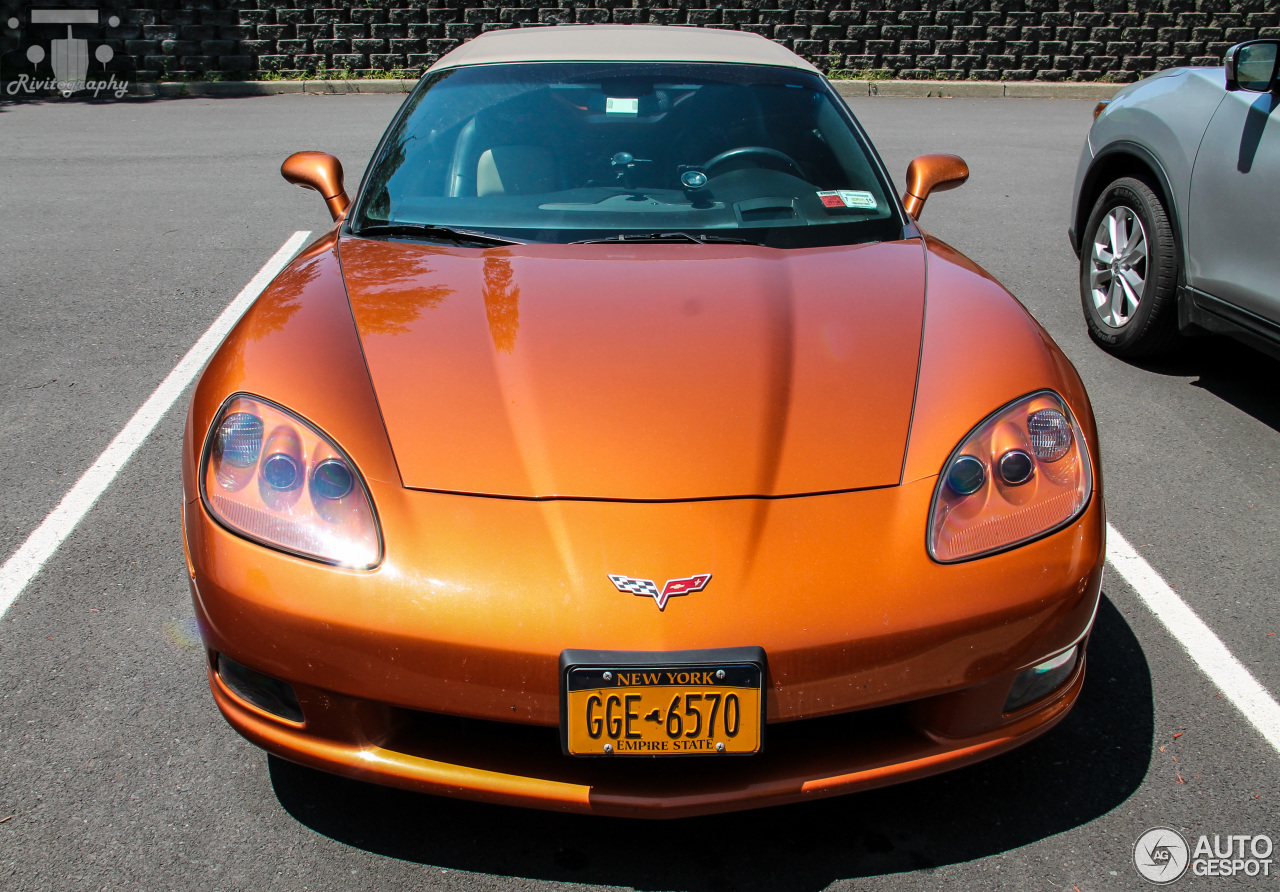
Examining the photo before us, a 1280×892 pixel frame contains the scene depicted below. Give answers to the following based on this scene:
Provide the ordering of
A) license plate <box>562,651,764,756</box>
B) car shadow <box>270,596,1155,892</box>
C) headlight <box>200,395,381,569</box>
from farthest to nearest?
car shadow <box>270,596,1155,892</box> → headlight <box>200,395,381,569</box> → license plate <box>562,651,764,756</box>

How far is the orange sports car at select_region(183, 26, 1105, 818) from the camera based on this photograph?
1.72 m

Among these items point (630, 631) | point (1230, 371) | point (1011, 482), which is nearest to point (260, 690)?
→ point (630, 631)

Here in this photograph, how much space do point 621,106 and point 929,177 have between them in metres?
1.02

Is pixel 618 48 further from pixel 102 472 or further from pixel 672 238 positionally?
pixel 102 472

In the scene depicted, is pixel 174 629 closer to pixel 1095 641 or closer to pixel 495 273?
pixel 495 273

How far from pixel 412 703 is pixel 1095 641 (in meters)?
1.82

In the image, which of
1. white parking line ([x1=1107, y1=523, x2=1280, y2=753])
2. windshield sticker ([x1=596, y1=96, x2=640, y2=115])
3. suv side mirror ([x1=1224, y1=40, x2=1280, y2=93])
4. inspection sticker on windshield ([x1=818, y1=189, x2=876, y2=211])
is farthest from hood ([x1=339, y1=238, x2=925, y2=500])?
suv side mirror ([x1=1224, y1=40, x2=1280, y2=93])

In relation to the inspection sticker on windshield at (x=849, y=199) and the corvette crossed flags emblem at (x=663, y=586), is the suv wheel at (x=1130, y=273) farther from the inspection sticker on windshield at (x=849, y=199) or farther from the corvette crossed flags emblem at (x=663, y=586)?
the corvette crossed flags emblem at (x=663, y=586)

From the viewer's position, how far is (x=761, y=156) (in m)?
3.16

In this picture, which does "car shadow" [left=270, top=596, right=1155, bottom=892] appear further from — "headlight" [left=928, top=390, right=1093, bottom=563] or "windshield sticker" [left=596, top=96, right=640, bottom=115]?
"windshield sticker" [left=596, top=96, right=640, bottom=115]

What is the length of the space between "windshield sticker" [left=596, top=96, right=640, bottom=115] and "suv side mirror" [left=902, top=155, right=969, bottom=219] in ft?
2.94

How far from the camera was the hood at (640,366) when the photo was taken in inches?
76.3

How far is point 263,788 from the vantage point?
2.18 meters

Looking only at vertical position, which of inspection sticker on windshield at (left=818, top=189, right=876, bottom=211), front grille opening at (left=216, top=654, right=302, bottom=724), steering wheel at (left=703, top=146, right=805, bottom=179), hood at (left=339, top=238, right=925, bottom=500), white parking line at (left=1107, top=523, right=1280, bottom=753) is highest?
steering wheel at (left=703, top=146, right=805, bottom=179)
